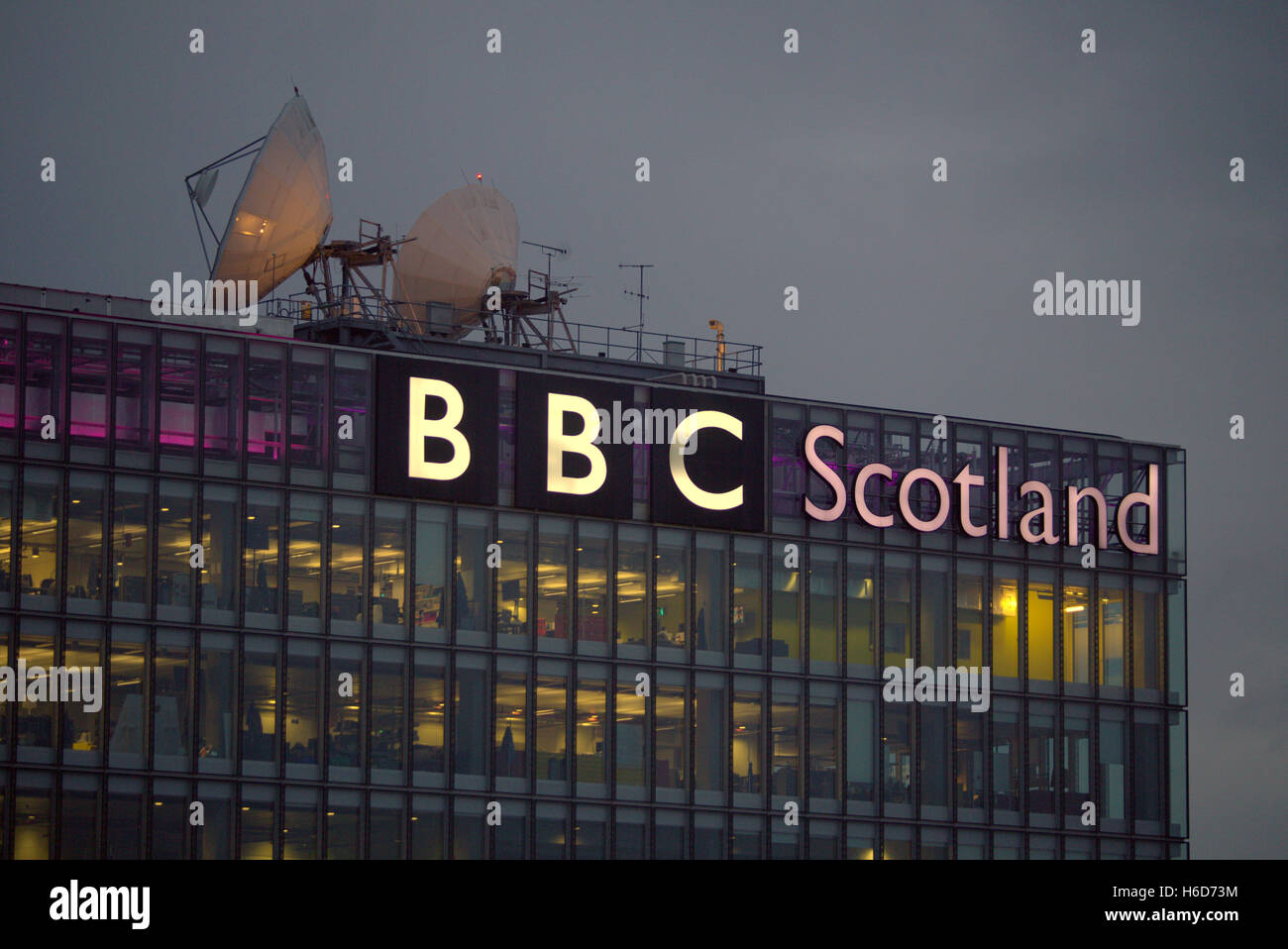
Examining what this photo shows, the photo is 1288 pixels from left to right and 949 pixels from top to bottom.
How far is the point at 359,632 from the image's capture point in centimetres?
7600

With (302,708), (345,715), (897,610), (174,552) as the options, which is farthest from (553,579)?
(897,610)

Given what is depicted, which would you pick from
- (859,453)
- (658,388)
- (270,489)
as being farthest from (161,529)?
(859,453)

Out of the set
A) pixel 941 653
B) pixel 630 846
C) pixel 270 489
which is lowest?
pixel 630 846

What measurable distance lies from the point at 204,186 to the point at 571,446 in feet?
53.5

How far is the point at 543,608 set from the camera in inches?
3108

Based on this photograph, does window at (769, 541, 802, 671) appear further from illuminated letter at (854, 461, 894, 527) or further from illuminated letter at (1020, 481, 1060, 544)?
illuminated letter at (1020, 481, 1060, 544)

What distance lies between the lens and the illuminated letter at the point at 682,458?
81938 millimetres

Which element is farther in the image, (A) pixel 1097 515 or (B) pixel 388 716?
(A) pixel 1097 515

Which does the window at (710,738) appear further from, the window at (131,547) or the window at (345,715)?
the window at (131,547)

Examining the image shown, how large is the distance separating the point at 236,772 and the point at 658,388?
65.8 ft

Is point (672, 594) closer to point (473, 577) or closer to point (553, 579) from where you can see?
point (553, 579)

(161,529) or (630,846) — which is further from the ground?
(161,529)
